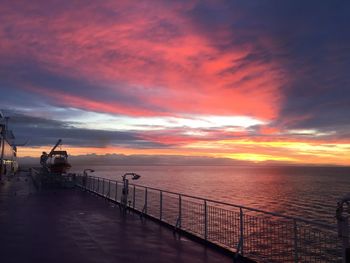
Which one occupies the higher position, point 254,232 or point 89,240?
point 89,240

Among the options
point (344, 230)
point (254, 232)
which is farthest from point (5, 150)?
point (344, 230)

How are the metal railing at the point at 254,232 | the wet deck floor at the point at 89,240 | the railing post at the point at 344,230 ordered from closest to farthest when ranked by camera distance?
the railing post at the point at 344,230
the wet deck floor at the point at 89,240
the metal railing at the point at 254,232

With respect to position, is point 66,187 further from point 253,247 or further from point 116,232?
point 116,232

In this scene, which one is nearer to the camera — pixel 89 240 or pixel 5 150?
pixel 89 240

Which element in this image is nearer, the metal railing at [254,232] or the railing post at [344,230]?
the railing post at [344,230]

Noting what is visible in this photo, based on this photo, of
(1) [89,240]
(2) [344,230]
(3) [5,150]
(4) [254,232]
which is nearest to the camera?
(2) [344,230]

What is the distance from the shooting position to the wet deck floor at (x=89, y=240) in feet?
27.3

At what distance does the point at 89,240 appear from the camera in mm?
10008

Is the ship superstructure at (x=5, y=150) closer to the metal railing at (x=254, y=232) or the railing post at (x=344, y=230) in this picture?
the metal railing at (x=254, y=232)

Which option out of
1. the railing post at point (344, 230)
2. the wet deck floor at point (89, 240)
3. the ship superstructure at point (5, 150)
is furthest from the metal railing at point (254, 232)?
the ship superstructure at point (5, 150)

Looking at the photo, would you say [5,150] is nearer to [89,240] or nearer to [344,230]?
[89,240]

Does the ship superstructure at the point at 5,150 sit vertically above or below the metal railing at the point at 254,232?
above

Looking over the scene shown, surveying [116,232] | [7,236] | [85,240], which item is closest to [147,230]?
[116,232]

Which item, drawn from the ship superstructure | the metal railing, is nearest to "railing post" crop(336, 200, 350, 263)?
the metal railing
